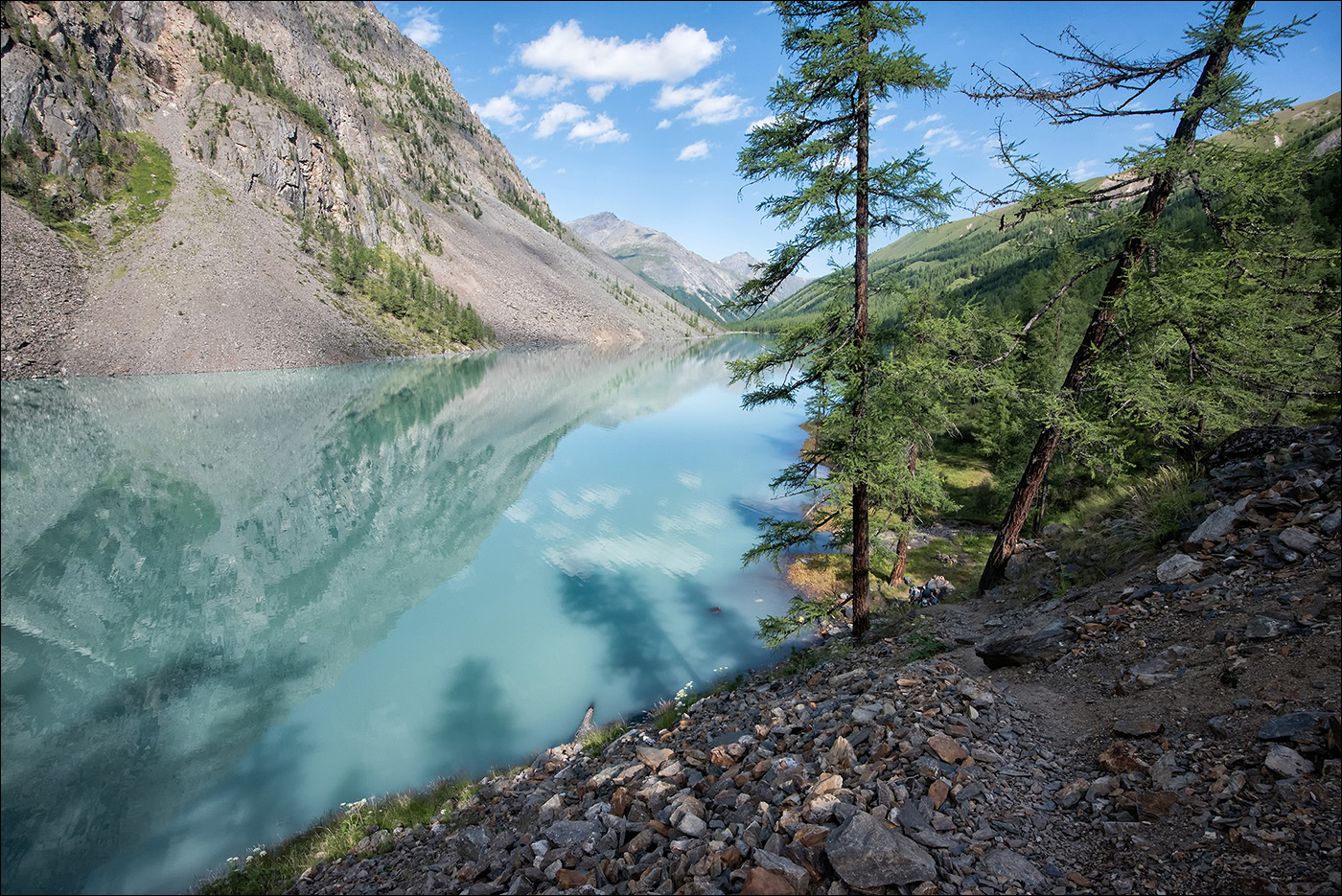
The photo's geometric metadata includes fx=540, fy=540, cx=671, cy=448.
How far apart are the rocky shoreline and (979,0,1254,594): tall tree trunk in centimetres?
263

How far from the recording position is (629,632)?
1927 centimetres

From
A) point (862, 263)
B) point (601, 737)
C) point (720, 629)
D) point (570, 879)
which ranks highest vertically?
point (862, 263)

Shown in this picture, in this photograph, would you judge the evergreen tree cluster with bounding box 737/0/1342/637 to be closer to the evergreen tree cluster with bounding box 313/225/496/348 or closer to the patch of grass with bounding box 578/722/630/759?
the patch of grass with bounding box 578/722/630/759

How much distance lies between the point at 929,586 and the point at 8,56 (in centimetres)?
14066

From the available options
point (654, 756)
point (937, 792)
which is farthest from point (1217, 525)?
point (654, 756)

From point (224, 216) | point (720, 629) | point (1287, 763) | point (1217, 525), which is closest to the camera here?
A: point (1287, 763)

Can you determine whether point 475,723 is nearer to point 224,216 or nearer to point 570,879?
point 570,879

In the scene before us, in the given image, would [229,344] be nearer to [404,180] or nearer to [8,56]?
[8,56]

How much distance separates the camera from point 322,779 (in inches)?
488

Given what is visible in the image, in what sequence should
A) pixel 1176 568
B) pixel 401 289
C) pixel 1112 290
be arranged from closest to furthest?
pixel 1176 568 < pixel 1112 290 < pixel 401 289

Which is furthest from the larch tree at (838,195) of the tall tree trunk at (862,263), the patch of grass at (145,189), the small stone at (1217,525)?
the patch of grass at (145,189)

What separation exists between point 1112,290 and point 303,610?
25.5 metres

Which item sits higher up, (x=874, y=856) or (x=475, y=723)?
(x=874, y=856)

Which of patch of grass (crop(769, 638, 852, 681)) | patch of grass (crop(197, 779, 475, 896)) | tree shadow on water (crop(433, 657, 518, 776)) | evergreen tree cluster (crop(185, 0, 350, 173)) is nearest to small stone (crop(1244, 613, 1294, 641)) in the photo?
patch of grass (crop(769, 638, 852, 681))
